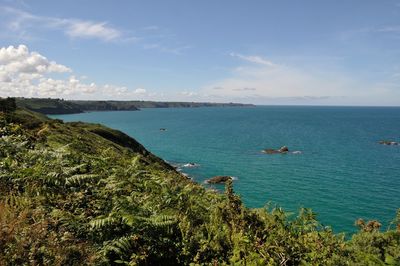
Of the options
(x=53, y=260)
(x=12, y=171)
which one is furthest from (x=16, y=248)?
(x=12, y=171)

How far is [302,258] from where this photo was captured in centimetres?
742

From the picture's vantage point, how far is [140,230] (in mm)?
7023

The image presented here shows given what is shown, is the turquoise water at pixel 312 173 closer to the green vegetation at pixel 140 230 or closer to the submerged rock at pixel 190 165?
the submerged rock at pixel 190 165

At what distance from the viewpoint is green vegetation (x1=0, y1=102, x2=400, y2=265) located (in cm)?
605

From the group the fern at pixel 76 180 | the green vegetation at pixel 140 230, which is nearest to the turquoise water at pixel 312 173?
the green vegetation at pixel 140 230

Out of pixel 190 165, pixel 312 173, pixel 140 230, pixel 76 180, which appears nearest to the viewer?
pixel 140 230

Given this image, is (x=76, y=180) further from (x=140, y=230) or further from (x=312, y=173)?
(x=312, y=173)

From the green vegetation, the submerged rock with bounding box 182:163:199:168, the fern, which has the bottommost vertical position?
the submerged rock with bounding box 182:163:199:168

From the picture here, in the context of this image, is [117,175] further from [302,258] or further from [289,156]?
[289,156]

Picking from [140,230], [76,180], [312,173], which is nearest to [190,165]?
[312,173]

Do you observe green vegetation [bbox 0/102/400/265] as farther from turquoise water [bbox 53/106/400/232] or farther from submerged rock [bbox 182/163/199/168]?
submerged rock [bbox 182/163/199/168]

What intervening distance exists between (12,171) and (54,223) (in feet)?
11.8

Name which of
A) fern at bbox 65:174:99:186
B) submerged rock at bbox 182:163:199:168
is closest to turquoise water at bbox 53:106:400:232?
submerged rock at bbox 182:163:199:168

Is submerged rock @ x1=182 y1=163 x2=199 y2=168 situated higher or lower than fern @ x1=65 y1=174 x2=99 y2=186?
lower
